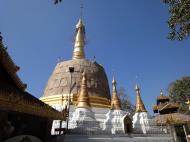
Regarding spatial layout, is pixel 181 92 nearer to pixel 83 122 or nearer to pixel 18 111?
pixel 83 122

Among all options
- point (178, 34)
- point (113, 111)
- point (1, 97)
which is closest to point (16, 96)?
point (1, 97)

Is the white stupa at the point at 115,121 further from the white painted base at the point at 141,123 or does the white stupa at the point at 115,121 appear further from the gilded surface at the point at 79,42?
the gilded surface at the point at 79,42

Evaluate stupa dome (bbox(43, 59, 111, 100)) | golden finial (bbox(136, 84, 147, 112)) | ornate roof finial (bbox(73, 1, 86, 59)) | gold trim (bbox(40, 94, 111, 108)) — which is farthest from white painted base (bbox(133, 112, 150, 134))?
ornate roof finial (bbox(73, 1, 86, 59))

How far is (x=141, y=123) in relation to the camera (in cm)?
1920

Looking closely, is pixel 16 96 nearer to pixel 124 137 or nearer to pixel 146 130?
pixel 124 137

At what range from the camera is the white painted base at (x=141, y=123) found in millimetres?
18312

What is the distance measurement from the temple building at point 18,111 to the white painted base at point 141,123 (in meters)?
10.5

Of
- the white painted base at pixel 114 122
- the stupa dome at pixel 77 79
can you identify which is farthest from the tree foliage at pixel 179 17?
the stupa dome at pixel 77 79

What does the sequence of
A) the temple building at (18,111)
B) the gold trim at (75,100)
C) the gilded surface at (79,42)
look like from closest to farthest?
the temple building at (18,111) < the gold trim at (75,100) < the gilded surface at (79,42)

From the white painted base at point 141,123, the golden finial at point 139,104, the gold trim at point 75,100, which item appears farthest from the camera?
the gold trim at point 75,100

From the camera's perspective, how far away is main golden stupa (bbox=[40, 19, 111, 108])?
71.5 feet

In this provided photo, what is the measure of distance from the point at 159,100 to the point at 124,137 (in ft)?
30.8

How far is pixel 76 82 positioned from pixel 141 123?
25.2 feet

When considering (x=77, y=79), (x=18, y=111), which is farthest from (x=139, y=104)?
(x=18, y=111)
